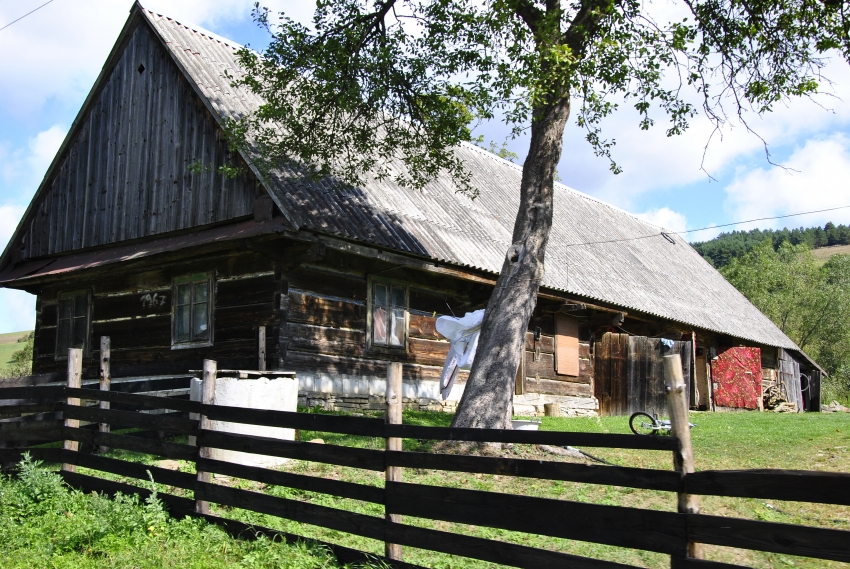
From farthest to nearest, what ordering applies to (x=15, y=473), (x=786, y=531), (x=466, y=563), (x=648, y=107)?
(x=648, y=107) < (x=15, y=473) < (x=466, y=563) < (x=786, y=531)

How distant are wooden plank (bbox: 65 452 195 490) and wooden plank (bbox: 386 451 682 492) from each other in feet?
7.32

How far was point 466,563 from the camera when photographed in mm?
5398

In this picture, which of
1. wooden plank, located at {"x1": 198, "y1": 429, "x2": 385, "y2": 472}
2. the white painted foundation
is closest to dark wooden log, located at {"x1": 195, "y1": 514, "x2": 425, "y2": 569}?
wooden plank, located at {"x1": 198, "y1": 429, "x2": 385, "y2": 472}

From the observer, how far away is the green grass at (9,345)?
57.9 m

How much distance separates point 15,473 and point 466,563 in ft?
17.2

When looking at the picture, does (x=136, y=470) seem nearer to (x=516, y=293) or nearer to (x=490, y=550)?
(x=490, y=550)

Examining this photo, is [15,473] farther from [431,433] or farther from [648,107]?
[648,107]

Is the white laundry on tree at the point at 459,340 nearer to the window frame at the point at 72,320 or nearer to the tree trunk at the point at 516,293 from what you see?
the tree trunk at the point at 516,293

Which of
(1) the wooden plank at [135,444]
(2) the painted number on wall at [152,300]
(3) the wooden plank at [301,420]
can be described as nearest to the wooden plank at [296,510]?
(1) the wooden plank at [135,444]

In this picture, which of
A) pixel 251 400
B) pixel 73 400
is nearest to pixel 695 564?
pixel 251 400

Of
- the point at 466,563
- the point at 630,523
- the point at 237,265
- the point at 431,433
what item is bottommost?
the point at 466,563

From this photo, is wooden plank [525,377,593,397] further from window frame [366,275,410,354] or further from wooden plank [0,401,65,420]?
wooden plank [0,401,65,420]

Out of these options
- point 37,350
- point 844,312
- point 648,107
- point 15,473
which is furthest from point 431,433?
point 844,312

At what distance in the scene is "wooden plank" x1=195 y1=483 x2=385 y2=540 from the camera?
5242 mm
